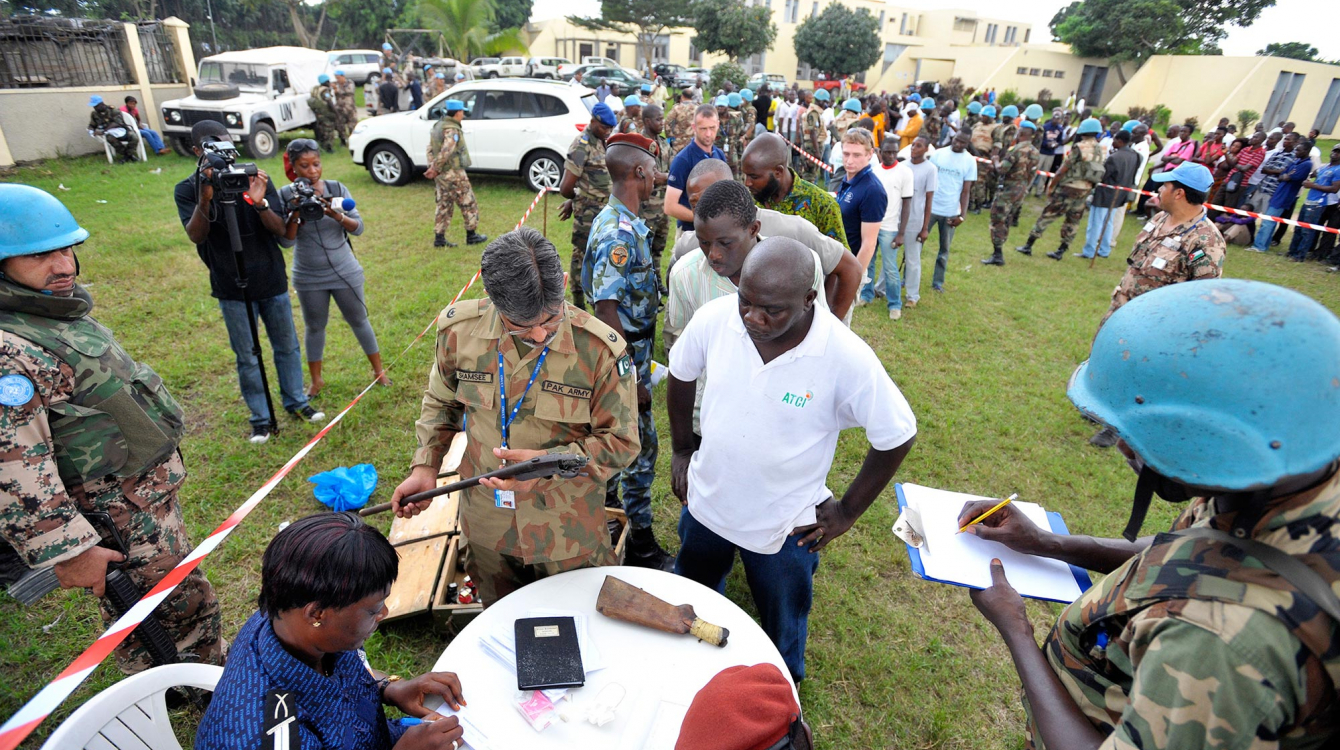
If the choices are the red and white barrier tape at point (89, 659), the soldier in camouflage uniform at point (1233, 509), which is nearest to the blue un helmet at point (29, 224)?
the red and white barrier tape at point (89, 659)

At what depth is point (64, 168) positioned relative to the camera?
1169 centimetres

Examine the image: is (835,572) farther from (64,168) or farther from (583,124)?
(64,168)

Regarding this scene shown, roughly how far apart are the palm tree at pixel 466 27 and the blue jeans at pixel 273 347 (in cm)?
2215

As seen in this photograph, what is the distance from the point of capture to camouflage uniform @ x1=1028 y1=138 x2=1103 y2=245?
28.9ft

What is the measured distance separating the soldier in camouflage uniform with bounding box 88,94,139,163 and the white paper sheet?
1595 cm

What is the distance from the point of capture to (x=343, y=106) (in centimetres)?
1481

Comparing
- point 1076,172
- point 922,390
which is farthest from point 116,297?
point 1076,172

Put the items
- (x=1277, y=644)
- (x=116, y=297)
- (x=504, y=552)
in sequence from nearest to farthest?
(x=1277, y=644) < (x=504, y=552) < (x=116, y=297)

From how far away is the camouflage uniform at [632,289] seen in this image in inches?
130

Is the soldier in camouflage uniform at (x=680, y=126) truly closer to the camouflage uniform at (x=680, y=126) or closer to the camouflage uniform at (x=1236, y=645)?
the camouflage uniform at (x=680, y=126)

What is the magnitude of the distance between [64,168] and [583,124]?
32.0ft

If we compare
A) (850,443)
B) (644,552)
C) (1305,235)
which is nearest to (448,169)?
(850,443)

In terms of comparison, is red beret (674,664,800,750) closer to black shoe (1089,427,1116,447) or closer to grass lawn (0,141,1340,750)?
grass lawn (0,141,1340,750)

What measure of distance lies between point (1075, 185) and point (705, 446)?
920cm
